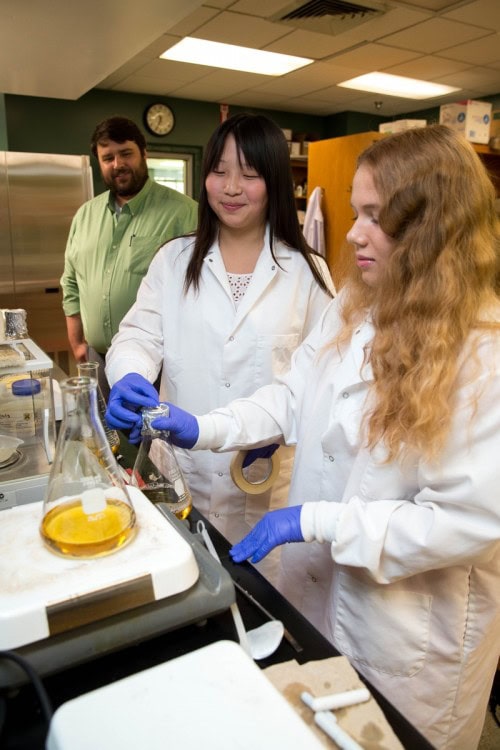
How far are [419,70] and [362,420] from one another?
14.7ft

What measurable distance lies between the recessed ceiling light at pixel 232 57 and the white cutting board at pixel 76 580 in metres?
3.95

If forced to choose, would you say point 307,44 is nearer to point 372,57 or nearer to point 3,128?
point 372,57

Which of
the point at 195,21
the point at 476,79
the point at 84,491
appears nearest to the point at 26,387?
the point at 84,491

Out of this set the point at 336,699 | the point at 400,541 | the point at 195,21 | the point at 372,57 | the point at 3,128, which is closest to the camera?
the point at 336,699

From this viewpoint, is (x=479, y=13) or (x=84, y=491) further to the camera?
(x=479, y=13)

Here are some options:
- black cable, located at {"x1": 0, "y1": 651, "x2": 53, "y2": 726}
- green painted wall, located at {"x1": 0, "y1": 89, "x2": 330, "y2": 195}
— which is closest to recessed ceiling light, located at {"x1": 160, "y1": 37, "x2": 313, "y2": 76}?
green painted wall, located at {"x1": 0, "y1": 89, "x2": 330, "y2": 195}

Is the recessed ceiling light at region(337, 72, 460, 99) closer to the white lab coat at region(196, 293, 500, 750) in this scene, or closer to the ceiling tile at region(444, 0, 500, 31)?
the ceiling tile at region(444, 0, 500, 31)

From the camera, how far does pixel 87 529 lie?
641 mm

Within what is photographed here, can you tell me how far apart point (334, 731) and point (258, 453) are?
2.65ft

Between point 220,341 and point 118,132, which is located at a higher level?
point 118,132

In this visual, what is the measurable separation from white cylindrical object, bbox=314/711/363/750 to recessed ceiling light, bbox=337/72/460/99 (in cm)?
502

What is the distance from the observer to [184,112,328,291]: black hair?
1489 millimetres

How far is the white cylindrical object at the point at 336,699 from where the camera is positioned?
61 cm

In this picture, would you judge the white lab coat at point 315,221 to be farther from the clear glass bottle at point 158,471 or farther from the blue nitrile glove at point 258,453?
the clear glass bottle at point 158,471
